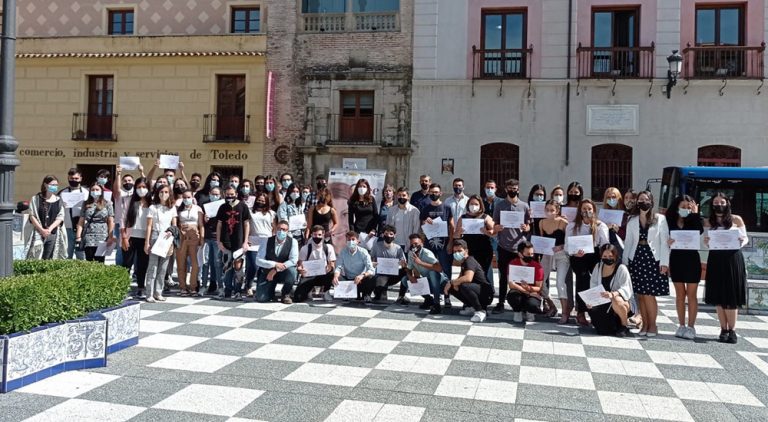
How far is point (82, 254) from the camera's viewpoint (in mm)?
10297

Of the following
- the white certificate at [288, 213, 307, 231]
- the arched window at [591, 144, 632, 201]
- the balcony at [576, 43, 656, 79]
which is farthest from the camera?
the arched window at [591, 144, 632, 201]

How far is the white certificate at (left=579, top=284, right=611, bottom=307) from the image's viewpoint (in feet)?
23.8

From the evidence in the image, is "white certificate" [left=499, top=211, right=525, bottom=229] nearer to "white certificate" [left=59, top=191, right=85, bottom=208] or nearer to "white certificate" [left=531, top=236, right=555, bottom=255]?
"white certificate" [left=531, top=236, right=555, bottom=255]

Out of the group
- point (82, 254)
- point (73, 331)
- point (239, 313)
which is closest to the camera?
point (73, 331)

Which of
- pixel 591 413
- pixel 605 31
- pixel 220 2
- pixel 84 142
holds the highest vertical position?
pixel 220 2

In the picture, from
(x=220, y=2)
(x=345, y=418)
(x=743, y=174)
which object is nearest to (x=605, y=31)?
(x=743, y=174)

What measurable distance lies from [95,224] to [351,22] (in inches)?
477

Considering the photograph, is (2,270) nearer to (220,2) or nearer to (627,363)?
(627,363)

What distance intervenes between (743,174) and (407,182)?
362 inches

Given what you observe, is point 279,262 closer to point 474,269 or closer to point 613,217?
point 474,269

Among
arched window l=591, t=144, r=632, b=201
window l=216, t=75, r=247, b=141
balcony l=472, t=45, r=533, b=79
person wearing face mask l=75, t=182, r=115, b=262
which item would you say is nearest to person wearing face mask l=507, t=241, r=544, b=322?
person wearing face mask l=75, t=182, r=115, b=262

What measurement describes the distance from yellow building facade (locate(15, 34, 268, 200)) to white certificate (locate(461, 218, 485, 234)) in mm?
12117

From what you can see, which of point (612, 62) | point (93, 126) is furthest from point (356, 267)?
point (93, 126)

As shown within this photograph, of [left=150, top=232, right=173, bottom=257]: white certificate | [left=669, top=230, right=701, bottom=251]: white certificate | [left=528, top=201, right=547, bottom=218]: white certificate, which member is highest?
[left=528, top=201, right=547, bottom=218]: white certificate
